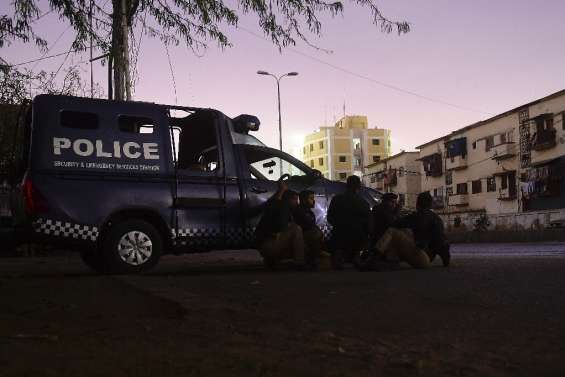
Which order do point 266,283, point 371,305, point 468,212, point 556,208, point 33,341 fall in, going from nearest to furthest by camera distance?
point 33,341 → point 371,305 → point 266,283 → point 556,208 → point 468,212

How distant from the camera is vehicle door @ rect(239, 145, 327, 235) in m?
8.38

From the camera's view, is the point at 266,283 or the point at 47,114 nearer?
the point at 266,283

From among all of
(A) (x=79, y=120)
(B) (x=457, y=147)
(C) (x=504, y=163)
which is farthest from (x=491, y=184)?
(A) (x=79, y=120)

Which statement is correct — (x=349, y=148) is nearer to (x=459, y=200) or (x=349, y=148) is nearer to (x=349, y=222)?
(x=459, y=200)

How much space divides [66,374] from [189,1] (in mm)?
6325

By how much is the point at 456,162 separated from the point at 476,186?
2.81m

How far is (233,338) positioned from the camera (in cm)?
318

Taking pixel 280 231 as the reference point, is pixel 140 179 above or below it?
above

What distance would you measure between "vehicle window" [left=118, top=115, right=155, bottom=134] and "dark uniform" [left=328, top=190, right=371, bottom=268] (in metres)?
2.70

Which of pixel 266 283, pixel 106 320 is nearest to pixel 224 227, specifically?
pixel 266 283

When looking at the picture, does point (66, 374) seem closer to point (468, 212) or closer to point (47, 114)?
point (47, 114)

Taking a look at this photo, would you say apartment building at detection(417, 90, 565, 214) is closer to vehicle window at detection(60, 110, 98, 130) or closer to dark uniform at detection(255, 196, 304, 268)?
dark uniform at detection(255, 196, 304, 268)

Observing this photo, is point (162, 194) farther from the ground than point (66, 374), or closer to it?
farther from the ground

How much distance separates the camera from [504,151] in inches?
1729
